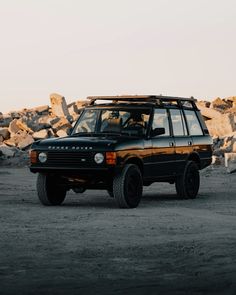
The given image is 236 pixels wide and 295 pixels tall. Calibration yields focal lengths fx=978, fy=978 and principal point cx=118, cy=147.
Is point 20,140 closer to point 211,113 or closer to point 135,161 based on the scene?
point 211,113

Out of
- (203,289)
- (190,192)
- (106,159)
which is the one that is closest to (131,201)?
(106,159)

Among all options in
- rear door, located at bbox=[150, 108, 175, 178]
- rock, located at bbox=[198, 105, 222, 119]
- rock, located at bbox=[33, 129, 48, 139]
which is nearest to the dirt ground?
rear door, located at bbox=[150, 108, 175, 178]

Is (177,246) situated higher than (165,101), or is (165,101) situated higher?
(165,101)

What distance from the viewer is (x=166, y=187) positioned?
77.0 ft

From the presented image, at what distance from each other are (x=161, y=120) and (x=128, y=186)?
2.19 meters

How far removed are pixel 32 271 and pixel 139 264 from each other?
1154mm

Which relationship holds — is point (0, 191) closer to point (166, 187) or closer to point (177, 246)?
point (166, 187)

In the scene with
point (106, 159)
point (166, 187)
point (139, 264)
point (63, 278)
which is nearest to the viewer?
point (63, 278)

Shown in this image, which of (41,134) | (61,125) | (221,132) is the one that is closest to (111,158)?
(221,132)

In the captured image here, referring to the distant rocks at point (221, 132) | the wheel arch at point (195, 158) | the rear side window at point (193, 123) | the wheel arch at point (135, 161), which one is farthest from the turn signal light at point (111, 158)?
the distant rocks at point (221, 132)

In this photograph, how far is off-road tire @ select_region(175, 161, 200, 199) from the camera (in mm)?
19078

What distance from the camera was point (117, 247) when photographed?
11406 millimetres

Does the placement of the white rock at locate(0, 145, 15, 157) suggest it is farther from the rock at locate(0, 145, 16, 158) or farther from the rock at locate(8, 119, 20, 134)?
the rock at locate(8, 119, 20, 134)

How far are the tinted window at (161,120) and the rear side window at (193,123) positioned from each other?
108 centimetres
